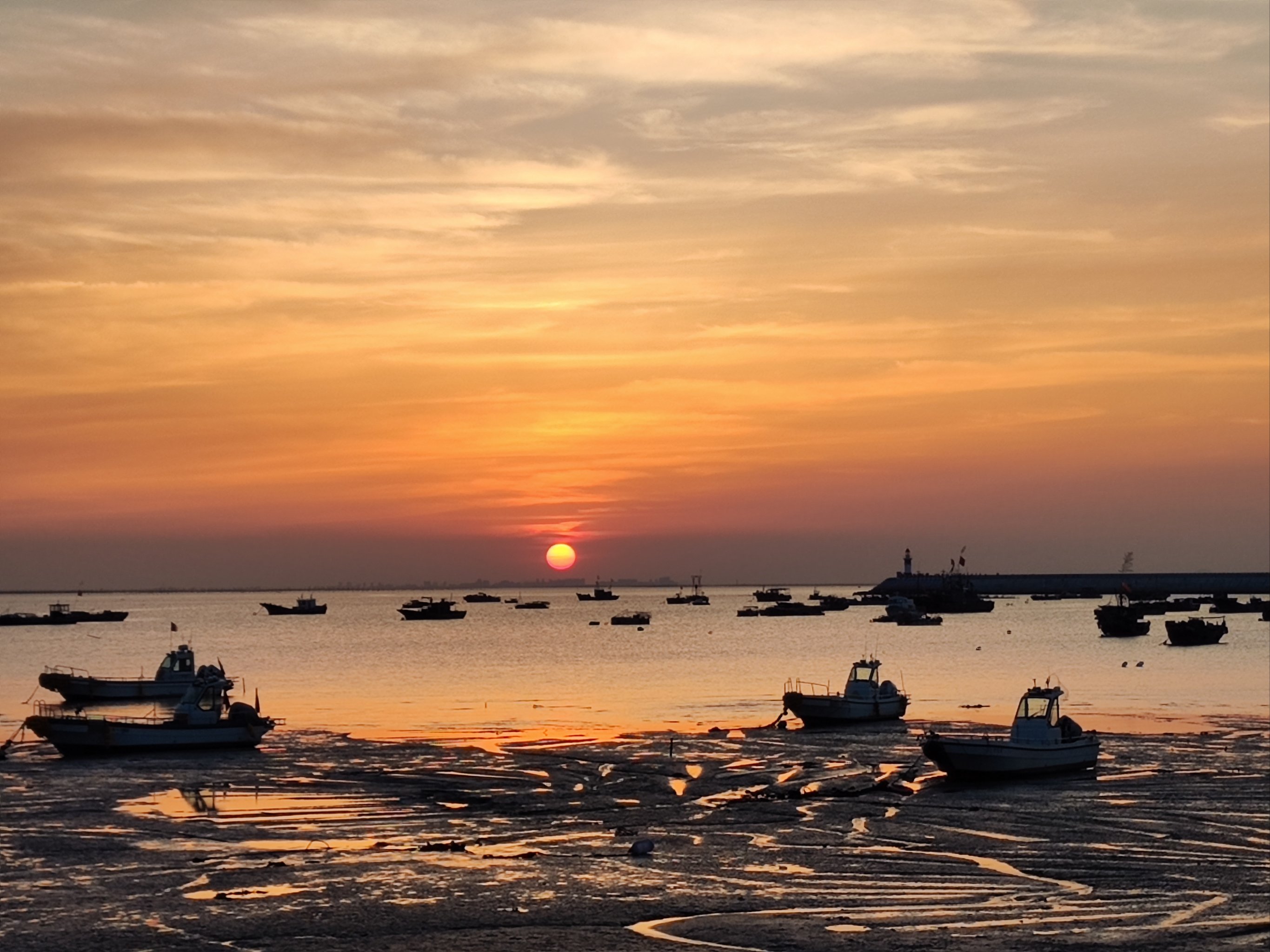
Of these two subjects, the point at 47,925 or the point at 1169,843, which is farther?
the point at 1169,843

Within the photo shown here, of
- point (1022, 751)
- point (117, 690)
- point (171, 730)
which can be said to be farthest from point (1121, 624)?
point (171, 730)

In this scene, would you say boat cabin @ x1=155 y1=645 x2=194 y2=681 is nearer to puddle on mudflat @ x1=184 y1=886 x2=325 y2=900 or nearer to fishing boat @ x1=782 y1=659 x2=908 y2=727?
fishing boat @ x1=782 y1=659 x2=908 y2=727

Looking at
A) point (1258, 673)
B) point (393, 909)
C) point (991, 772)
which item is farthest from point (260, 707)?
point (1258, 673)

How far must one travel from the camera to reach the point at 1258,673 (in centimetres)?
11250

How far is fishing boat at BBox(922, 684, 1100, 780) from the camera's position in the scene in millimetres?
52219

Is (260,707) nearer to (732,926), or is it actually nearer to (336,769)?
(336,769)

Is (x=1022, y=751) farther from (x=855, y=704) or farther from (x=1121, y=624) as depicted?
(x=1121, y=624)

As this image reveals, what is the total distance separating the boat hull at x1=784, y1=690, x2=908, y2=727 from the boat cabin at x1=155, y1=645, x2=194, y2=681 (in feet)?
132

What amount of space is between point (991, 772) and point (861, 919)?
23829mm

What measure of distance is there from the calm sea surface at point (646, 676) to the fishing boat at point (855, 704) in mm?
2798

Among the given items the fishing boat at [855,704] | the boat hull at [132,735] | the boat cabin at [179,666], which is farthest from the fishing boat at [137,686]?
the fishing boat at [855,704]

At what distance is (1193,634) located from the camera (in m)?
157

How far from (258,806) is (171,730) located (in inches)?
718

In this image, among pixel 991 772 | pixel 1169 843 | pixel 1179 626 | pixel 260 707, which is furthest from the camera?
pixel 1179 626
